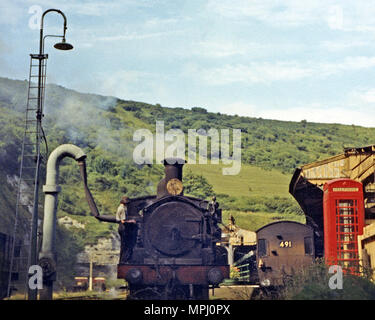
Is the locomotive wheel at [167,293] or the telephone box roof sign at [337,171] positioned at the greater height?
the telephone box roof sign at [337,171]

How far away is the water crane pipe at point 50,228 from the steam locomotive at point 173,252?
6.87 feet

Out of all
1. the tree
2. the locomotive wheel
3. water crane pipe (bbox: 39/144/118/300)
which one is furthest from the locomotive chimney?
the tree

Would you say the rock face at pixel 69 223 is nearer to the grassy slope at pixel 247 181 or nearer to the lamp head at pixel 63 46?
the lamp head at pixel 63 46

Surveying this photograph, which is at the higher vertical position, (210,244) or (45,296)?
(210,244)

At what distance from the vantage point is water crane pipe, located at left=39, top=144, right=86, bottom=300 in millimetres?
21484

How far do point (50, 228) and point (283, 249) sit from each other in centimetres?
1056

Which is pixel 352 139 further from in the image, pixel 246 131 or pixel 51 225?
pixel 51 225

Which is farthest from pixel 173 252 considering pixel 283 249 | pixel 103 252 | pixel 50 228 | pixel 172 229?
pixel 103 252

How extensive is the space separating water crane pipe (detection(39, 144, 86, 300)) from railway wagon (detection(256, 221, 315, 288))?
9295 millimetres

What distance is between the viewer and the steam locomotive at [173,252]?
21875 millimetres

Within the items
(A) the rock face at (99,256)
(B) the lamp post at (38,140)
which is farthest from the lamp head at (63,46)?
(A) the rock face at (99,256)

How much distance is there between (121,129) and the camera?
86062 millimetres
